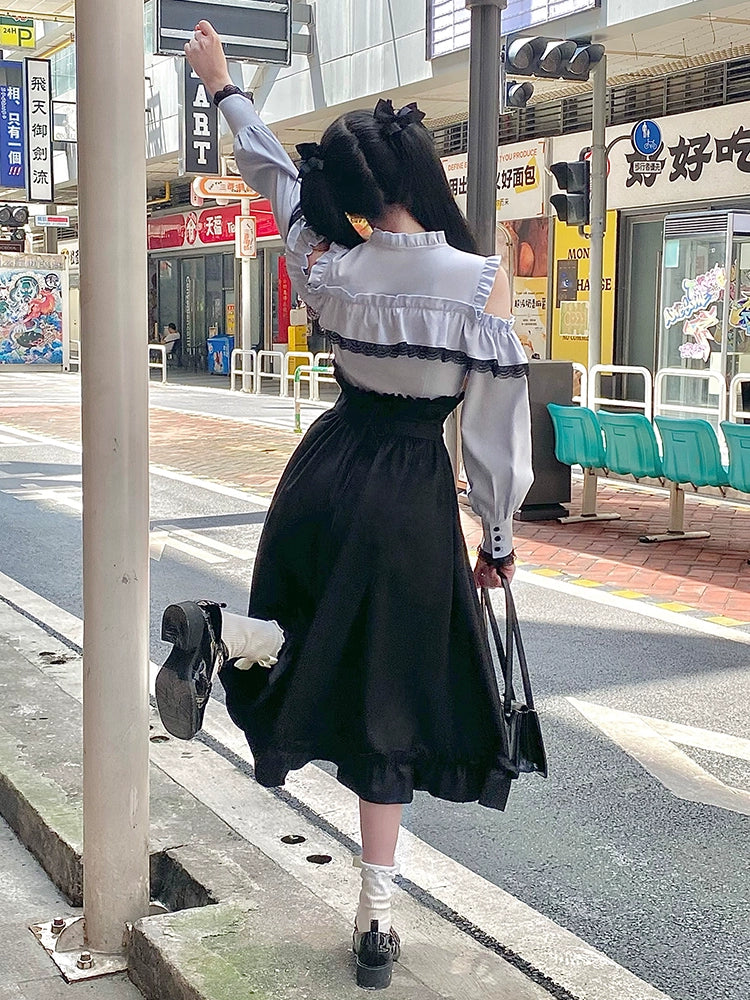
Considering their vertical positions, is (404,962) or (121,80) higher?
(121,80)

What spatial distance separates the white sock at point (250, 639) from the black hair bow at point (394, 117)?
1059mm

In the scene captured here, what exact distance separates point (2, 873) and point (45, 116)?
20231mm

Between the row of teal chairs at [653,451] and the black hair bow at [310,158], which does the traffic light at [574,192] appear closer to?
the row of teal chairs at [653,451]

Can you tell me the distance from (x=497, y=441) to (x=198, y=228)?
30.7 m

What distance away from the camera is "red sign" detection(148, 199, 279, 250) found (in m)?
30.4

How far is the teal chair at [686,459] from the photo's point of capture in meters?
8.42

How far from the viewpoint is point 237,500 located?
436 inches

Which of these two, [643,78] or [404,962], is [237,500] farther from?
[643,78]

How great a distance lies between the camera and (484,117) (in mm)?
6234

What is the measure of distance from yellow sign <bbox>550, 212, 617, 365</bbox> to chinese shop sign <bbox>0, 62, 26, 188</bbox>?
9.28 metres

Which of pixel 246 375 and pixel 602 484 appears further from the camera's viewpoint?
pixel 246 375

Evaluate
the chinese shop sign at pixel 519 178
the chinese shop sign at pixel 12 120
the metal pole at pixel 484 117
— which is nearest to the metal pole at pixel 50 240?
the chinese shop sign at pixel 12 120

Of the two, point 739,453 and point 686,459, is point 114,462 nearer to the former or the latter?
point 739,453

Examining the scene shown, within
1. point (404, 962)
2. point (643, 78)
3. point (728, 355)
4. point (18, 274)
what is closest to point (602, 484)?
point (728, 355)
